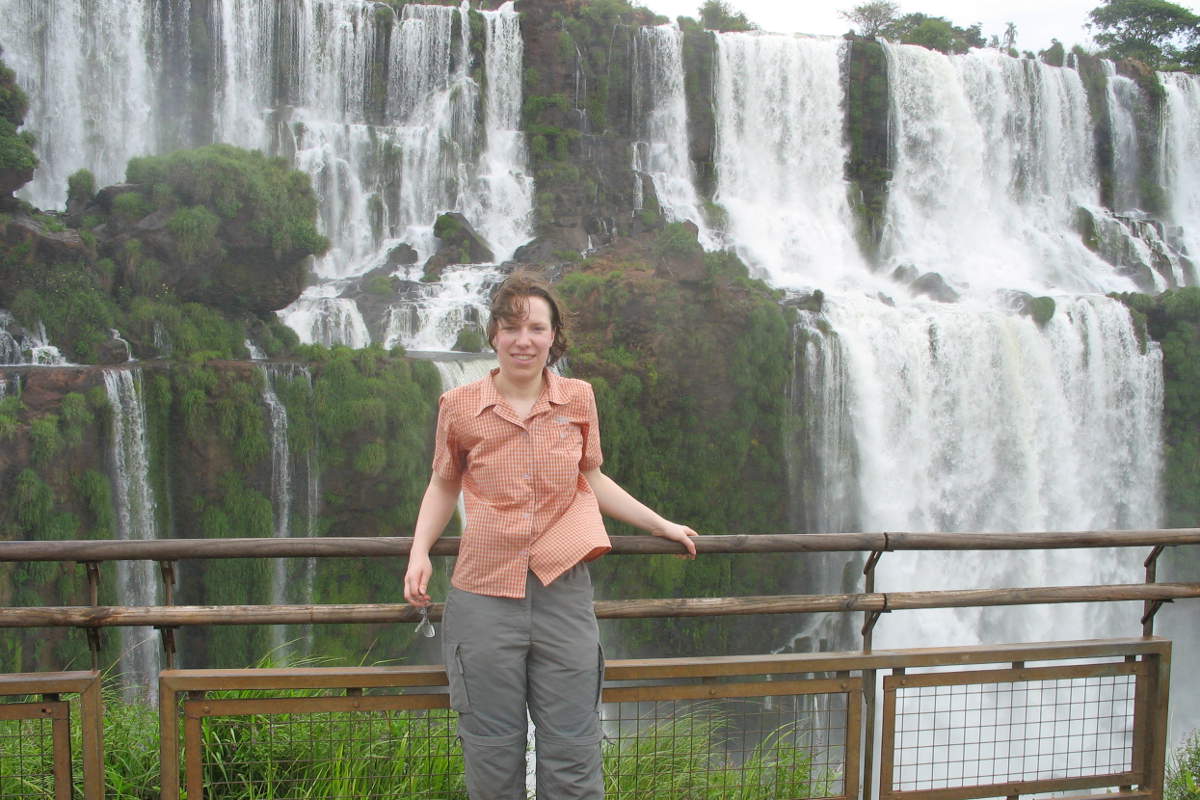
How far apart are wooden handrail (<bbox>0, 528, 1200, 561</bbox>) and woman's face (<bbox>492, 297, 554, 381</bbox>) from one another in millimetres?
430

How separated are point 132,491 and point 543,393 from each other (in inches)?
387

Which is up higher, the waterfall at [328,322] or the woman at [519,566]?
the waterfall at [328,322]

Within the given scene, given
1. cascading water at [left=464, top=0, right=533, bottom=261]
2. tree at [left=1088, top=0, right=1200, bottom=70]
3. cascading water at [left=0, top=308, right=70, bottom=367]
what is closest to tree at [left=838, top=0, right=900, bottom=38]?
tree at [left=1088, top=0, right=1200, bottom=70]

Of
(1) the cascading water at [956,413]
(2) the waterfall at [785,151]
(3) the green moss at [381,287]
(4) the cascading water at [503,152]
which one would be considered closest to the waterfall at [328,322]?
(3) the green moss at [381,287]

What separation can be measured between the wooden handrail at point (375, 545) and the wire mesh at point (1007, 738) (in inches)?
16.1

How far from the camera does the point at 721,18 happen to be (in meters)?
25.5

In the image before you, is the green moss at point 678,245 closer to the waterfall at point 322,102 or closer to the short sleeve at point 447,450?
the waterfall at point 322,102

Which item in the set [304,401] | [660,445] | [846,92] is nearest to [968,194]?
[846,92]

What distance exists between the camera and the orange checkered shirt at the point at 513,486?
224cm

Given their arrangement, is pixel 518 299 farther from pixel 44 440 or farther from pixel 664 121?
pixel 664 121

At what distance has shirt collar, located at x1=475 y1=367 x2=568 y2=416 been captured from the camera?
229 cm

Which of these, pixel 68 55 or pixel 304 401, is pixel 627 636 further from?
pixel 68 55

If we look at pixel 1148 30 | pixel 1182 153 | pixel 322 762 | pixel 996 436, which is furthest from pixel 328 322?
pixel 1148 30

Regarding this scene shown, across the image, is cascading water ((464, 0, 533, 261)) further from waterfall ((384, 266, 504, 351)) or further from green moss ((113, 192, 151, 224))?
green moss ((113, 192, 151, 224))
